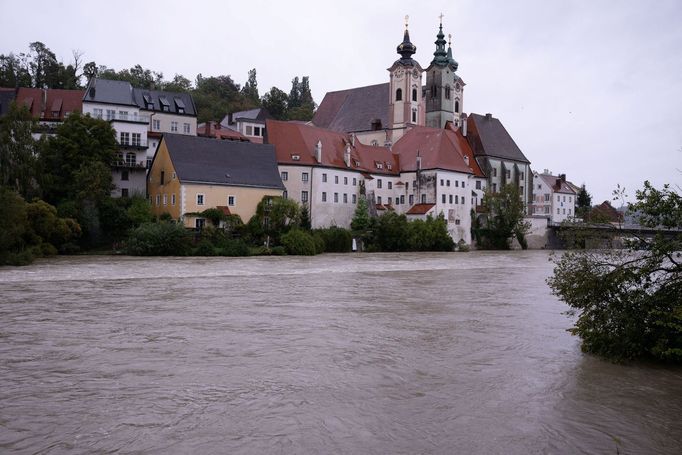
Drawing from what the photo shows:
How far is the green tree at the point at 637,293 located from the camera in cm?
1377

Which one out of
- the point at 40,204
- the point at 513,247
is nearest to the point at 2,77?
the point at 40,204

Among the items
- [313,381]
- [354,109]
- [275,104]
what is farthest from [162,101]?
[313,381]

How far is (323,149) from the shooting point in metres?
69.9

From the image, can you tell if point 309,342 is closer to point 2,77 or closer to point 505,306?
point 505,306

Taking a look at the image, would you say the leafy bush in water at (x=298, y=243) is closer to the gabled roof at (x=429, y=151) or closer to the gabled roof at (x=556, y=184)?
the gabled roof at (x=429, y=151)

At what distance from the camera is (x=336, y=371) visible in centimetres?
1352

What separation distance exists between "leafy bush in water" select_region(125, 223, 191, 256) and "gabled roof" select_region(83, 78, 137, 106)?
1938cm

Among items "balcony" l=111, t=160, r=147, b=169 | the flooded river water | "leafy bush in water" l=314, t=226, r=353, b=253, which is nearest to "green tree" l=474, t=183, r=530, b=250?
"leafy bush in water" l=314, t=226, r=353, b=253

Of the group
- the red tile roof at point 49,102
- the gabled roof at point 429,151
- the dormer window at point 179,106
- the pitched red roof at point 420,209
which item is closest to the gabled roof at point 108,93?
the red tile roof at point 49,102

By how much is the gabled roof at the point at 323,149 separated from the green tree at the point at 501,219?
474 inches

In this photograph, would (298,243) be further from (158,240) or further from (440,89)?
(440,89)

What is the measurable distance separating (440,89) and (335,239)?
133 ft

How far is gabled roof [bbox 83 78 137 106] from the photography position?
208 ft

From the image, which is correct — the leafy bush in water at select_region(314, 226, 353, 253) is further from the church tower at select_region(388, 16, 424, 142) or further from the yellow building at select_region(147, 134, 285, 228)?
the church tower at select_region(388, 16, 424, 142)
